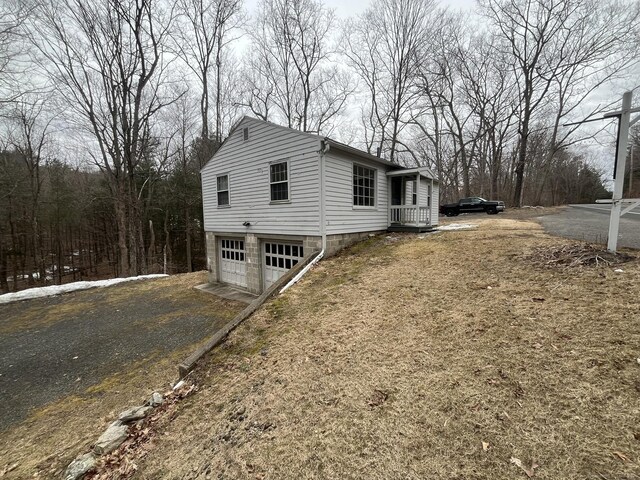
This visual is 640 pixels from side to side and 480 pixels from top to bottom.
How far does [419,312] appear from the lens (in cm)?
412

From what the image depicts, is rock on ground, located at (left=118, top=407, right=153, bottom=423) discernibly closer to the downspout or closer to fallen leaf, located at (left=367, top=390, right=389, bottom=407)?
fallen leaf, located at (left=367, top=390, right=389, bottom=407)

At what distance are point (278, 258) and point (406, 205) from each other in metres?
5.34

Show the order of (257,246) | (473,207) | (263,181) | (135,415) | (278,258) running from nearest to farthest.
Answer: (135,415)
(263,181)
(278,258)
(257,246)
(473,207)

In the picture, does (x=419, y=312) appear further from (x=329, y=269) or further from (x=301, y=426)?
(x=329, y=269)

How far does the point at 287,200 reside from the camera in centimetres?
823

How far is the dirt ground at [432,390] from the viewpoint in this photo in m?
1.95

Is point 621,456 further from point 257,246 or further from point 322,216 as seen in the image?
point 257,246

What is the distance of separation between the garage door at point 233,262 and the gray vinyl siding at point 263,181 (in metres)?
0.65

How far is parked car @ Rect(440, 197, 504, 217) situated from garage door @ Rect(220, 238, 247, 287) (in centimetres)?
1763

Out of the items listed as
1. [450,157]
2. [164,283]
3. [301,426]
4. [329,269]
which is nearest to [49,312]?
[164,283]

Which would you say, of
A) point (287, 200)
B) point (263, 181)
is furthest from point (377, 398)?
point (263, 181)

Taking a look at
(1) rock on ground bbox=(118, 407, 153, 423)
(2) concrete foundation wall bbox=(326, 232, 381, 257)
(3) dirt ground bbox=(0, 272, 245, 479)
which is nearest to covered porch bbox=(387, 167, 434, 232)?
(2) concrete foundation wall bbox=(326, 232, 381, 257)

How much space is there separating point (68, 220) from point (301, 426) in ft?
85.9

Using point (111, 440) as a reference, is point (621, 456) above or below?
above
